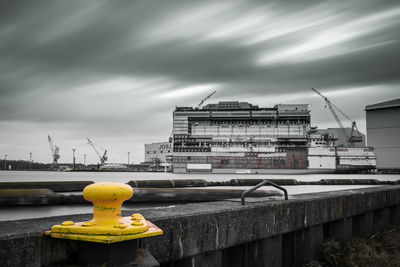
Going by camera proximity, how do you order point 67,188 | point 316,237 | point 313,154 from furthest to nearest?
1. point 313,154
2. point 67,188
3. point 316,237

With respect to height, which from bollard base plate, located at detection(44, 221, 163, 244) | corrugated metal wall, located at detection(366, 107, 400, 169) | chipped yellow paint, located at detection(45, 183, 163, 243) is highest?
corrugated metal wall, located at detection(366, 107, 400, 169)

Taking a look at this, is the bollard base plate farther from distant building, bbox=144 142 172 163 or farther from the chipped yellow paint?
distant building, bbox=144 142 172 163

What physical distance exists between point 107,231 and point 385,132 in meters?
108

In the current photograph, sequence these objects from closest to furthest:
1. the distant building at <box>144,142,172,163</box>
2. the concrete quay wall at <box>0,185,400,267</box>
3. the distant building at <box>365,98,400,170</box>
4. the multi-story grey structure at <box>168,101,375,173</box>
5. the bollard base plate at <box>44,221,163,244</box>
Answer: the bollard base plate at <box>44,221,163,244</box>
the concrete quay wall at <box>0,185,400,267</box>
the distant building at <box>365,98,400,170</box>
the multi-story grey structure at <box>168,101,375,173</box>
the distant building at <box>144,142,172,163</box>

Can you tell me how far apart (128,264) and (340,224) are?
493 cm

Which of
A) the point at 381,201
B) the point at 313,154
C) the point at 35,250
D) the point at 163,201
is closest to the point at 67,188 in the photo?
the point at 163,201

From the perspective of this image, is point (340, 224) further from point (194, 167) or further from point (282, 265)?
point (194, 167)

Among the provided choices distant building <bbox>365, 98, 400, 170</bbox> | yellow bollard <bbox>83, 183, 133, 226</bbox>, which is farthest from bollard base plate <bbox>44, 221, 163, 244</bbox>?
distant building <bbox>365, 98, 400, 170</bbox>

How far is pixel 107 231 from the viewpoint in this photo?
1.75 m

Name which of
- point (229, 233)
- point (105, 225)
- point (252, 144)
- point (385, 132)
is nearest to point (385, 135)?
point (385, 132)

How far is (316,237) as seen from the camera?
197 inches

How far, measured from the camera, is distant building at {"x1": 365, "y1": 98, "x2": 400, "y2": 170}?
91919mm

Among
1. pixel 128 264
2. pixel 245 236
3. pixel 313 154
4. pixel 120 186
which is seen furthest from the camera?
pixel 313 154

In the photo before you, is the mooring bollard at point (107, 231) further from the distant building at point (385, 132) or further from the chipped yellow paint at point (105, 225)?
the distant building at point (385, 132)
